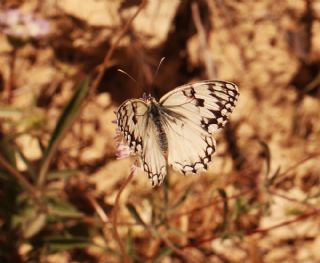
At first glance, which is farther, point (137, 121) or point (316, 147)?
point (316, 147)

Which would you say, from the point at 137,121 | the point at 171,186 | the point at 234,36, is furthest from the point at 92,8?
the point at 137,121

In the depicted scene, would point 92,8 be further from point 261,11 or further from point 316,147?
point 316,147

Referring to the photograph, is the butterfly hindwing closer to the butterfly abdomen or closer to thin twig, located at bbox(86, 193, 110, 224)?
the butterfly abdomen

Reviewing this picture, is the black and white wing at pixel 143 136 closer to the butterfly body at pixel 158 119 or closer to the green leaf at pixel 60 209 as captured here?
the butterfly body at pixel 158 119

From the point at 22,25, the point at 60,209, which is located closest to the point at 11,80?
the point at 22,25

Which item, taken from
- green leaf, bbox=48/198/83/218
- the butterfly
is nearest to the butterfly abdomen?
the butterfly

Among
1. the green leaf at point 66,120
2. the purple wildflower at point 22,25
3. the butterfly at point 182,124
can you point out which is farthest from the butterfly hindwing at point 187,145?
the purple wildflower at point 22,25

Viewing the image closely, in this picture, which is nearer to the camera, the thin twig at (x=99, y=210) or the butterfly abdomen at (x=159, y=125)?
the butterfly abdomen at (x=159, y=125)
